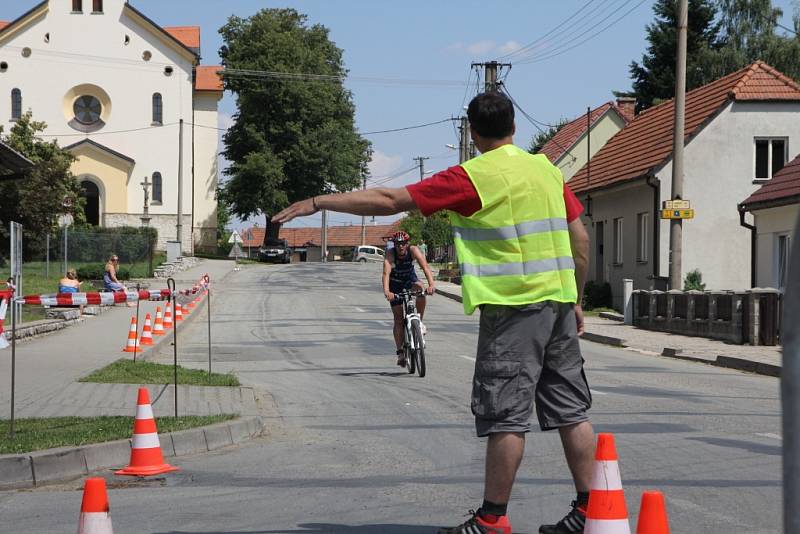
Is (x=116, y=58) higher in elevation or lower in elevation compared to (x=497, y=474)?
higher

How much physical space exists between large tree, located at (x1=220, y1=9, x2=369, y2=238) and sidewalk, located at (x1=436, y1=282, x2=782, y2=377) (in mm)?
47020

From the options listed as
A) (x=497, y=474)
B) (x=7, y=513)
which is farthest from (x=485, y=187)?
(x=7, y=513)

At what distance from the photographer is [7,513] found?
6629 mm

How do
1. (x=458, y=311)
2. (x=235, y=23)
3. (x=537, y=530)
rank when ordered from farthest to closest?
(x=235, y=23), (x=458, y=311), (x=537, y=530)

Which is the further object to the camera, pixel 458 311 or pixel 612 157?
pixel 612 157

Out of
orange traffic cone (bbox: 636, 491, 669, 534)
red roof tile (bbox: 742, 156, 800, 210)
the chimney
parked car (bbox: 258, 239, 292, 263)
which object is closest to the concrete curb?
orange traffic cone (bbox: 636, 491, 669, 534)

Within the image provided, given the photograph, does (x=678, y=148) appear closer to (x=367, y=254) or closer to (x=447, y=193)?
(x=447, y=193)

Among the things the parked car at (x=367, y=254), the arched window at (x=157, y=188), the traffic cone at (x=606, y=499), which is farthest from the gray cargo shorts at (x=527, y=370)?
the parked car at (x=367, y=254)

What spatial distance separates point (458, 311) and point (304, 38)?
50.6 metres

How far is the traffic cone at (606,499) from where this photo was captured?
4715 mm

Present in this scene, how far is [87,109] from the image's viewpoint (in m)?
68.7

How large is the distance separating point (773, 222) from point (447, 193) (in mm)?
24305

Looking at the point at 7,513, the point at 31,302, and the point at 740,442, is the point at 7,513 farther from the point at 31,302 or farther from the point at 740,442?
the point at 740,442

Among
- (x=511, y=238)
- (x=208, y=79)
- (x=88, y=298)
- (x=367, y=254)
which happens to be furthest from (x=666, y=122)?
(x=367, y=254)
